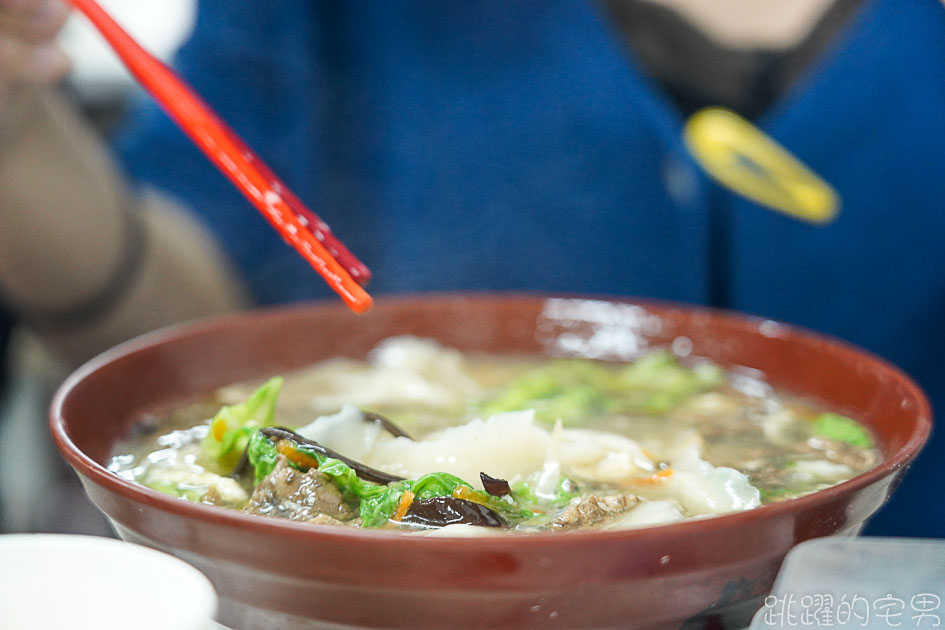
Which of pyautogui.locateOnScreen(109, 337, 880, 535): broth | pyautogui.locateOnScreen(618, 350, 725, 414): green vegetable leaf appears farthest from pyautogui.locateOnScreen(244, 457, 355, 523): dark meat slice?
pyautogui.locateOnScreen(618, 350, 725, 414): green vegetable leaf

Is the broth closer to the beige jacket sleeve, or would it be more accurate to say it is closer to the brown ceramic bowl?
the brown ceramic bowl

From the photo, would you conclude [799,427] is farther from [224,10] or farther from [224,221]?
[224,10]

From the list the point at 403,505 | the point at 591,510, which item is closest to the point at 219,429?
the point at 403,505

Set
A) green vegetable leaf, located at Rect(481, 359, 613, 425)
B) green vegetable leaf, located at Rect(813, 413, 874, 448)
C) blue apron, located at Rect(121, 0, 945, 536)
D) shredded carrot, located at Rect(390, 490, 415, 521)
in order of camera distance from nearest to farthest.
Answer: shredded carrot, located at Rect(390, 490, 415, 521), green vegetable leaf, located at Rect(813, 413, 874, 448), green vegetable leaf, located at Rect(481, 359, 613, 425), blue apron, located at Rect(121, 0, 945, 536)

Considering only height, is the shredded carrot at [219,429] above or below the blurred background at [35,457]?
above

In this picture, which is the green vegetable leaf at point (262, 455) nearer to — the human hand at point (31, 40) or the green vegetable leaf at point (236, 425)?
the green vegetable leaf at point (236, 425)

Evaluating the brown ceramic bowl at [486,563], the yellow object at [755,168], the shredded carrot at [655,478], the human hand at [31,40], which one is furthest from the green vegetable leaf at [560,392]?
the human hand at [31,40]

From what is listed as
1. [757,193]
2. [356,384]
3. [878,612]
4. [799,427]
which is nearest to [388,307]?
[356,384]
